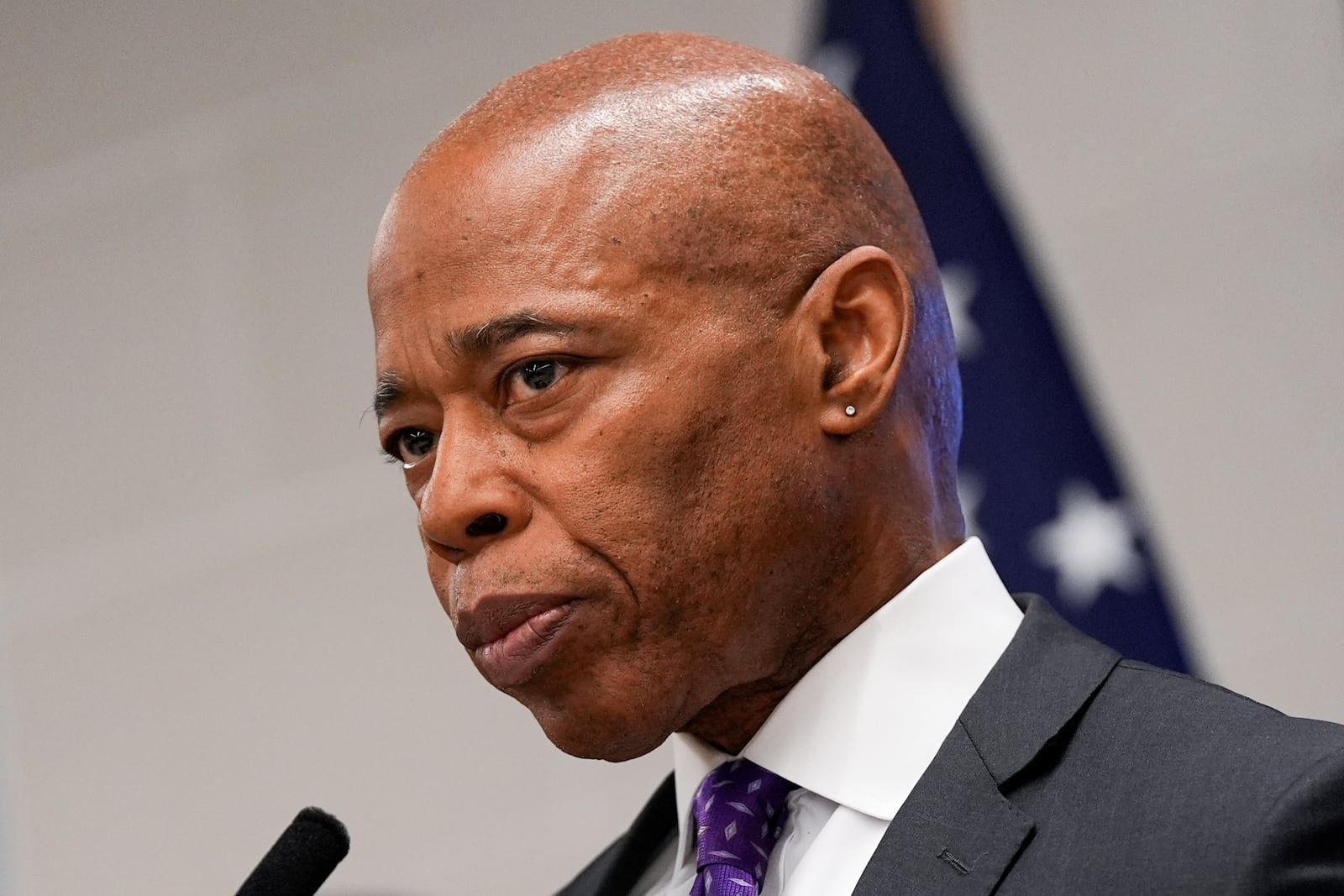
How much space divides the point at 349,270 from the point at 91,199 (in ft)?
2.09

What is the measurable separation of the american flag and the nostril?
1322mm

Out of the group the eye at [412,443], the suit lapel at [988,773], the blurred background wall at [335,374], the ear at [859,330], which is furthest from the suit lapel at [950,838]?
the blurred background wall at [335,374]

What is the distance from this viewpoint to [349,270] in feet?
11.1

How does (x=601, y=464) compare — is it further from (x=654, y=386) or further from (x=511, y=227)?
(x=511, y=227)

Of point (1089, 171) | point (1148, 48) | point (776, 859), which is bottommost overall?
point (776, 859)

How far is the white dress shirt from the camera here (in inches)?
62.3

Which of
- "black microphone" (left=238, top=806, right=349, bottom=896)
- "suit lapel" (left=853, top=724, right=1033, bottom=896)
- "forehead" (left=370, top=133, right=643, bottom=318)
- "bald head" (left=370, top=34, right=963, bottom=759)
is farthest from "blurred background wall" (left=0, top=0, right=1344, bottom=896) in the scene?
"black microphone" (left=238, top=806, right=349, bottom=896)

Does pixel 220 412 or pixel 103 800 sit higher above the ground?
pixel 220 412

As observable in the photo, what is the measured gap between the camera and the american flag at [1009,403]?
2621mm

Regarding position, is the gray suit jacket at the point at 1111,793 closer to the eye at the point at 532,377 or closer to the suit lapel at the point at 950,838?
the suit lapel at the point at 950,838

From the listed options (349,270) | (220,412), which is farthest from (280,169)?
(220,412)

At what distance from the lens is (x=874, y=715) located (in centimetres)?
164

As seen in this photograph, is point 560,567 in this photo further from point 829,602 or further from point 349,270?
point 349,270

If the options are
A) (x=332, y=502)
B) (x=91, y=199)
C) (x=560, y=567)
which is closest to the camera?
(x=560, y=567)
